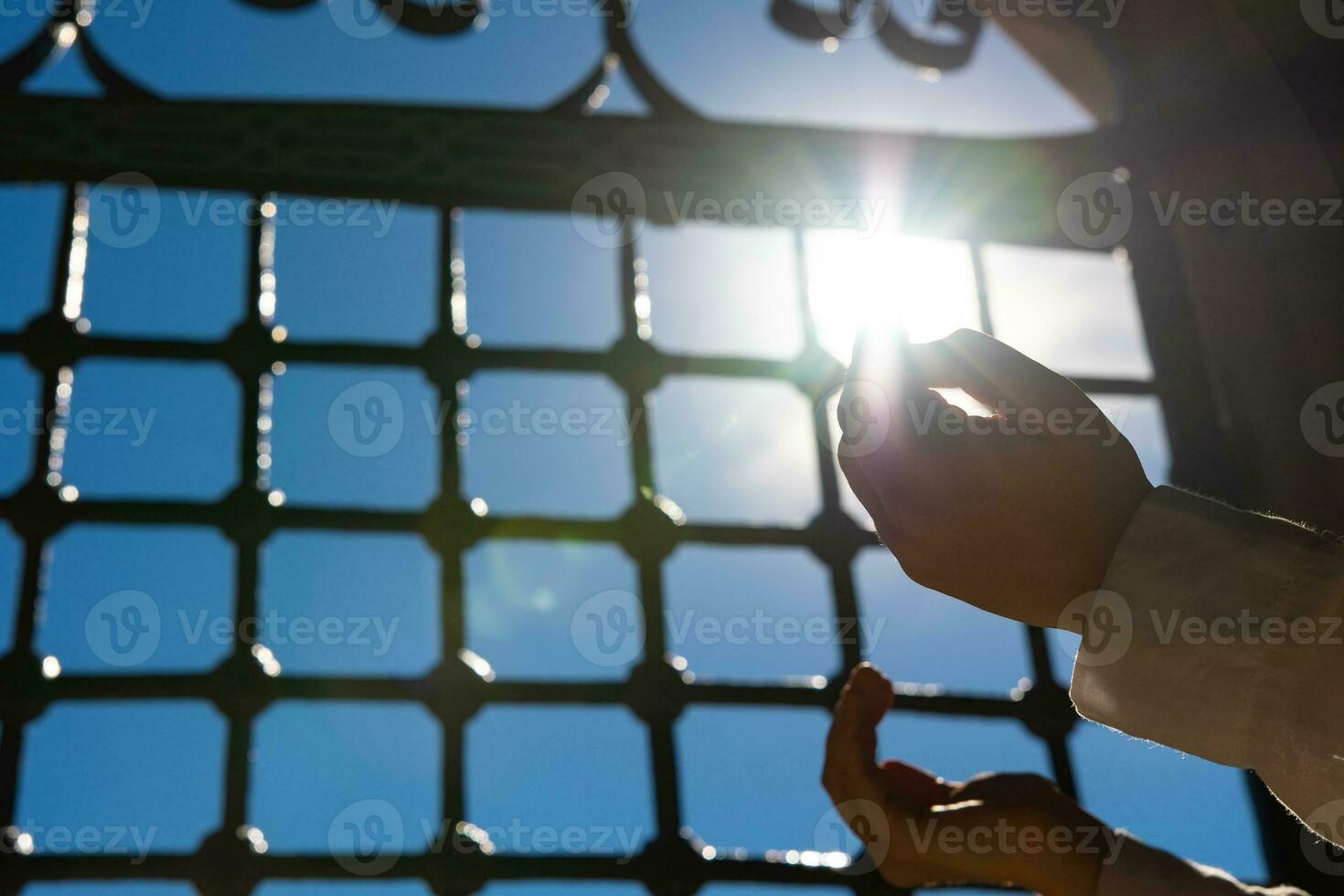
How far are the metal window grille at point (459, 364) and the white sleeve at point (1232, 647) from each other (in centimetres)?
95

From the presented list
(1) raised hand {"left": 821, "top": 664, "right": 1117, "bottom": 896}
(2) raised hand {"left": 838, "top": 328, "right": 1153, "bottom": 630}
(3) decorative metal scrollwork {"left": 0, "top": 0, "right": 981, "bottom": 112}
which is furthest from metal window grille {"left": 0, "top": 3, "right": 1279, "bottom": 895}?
(2) raised hand {"left": 838, "top": 328, "right": 1153, "bottom": 630}

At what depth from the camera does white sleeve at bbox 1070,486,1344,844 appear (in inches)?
23.4

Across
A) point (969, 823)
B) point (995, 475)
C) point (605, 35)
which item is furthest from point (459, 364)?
point (995, 475)

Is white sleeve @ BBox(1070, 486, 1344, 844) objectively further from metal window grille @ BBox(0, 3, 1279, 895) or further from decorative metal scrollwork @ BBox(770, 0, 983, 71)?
decorative metal scrollwork @ BBox(770, 0, 983, 71)

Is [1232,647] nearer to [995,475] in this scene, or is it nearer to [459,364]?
[995,475]

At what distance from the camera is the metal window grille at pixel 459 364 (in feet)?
4.88

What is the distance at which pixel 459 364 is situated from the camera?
1.74 metres

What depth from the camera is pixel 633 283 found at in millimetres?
1836

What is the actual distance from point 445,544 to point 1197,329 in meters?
1.12

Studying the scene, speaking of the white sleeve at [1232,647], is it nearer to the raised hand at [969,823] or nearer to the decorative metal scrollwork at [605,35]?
the raised hand at [969,823]

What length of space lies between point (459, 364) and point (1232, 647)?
4.19ft

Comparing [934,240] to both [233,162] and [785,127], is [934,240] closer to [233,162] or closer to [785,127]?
[785,127]

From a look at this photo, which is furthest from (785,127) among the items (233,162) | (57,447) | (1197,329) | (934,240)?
(57,447)

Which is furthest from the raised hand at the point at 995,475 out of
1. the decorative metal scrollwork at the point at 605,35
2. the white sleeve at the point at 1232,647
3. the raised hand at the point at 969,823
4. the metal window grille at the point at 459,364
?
the decorative metal scrollwork at the point at 605,35
